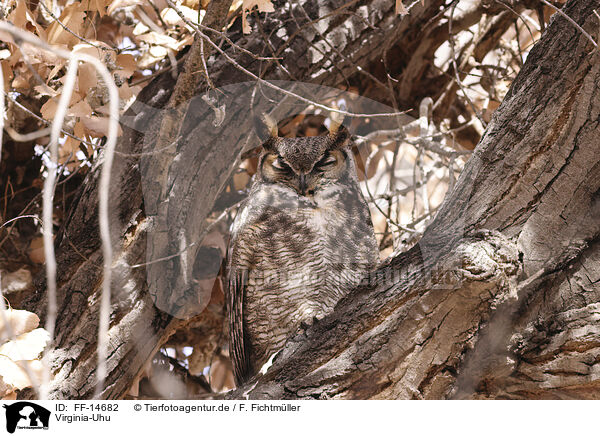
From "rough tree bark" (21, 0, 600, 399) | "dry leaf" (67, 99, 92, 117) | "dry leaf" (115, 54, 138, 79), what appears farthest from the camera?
"dry leaf" (115, 54, 138, 79)

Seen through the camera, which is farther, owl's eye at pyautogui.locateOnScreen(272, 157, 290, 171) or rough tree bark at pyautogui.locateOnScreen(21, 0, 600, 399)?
owl's eye at pyautogui.locateOnScreen(272, 157, 290, 171)

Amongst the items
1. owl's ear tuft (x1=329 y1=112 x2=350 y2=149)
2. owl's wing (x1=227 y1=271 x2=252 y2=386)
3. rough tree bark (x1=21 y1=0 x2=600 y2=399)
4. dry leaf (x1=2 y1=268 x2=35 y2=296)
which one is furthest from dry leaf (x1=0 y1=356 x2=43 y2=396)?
owl's ear tuft (x1=329 y1=112 x2=350 y2=149)

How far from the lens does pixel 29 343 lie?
1214 millimetres

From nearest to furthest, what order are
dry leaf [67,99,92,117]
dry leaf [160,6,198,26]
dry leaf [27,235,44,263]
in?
dry leaf [67,99,92,117] < dry leaf [160,6,198,26] < dry leaf [27,235,44,263]

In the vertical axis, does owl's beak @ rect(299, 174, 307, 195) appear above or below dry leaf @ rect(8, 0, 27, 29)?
below

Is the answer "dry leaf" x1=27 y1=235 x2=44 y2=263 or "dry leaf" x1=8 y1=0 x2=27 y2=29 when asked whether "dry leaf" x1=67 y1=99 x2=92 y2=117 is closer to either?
"dry leaf" x1=8 y1=0 x2=27 y2=29

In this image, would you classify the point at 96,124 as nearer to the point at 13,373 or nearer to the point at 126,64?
the point at 126,64

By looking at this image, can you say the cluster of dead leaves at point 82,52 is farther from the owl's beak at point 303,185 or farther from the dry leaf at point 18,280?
the owl's beak at point 303,185

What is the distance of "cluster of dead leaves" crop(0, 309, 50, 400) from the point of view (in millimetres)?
1168

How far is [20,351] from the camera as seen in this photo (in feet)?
3.79

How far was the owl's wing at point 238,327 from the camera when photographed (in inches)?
73.6
